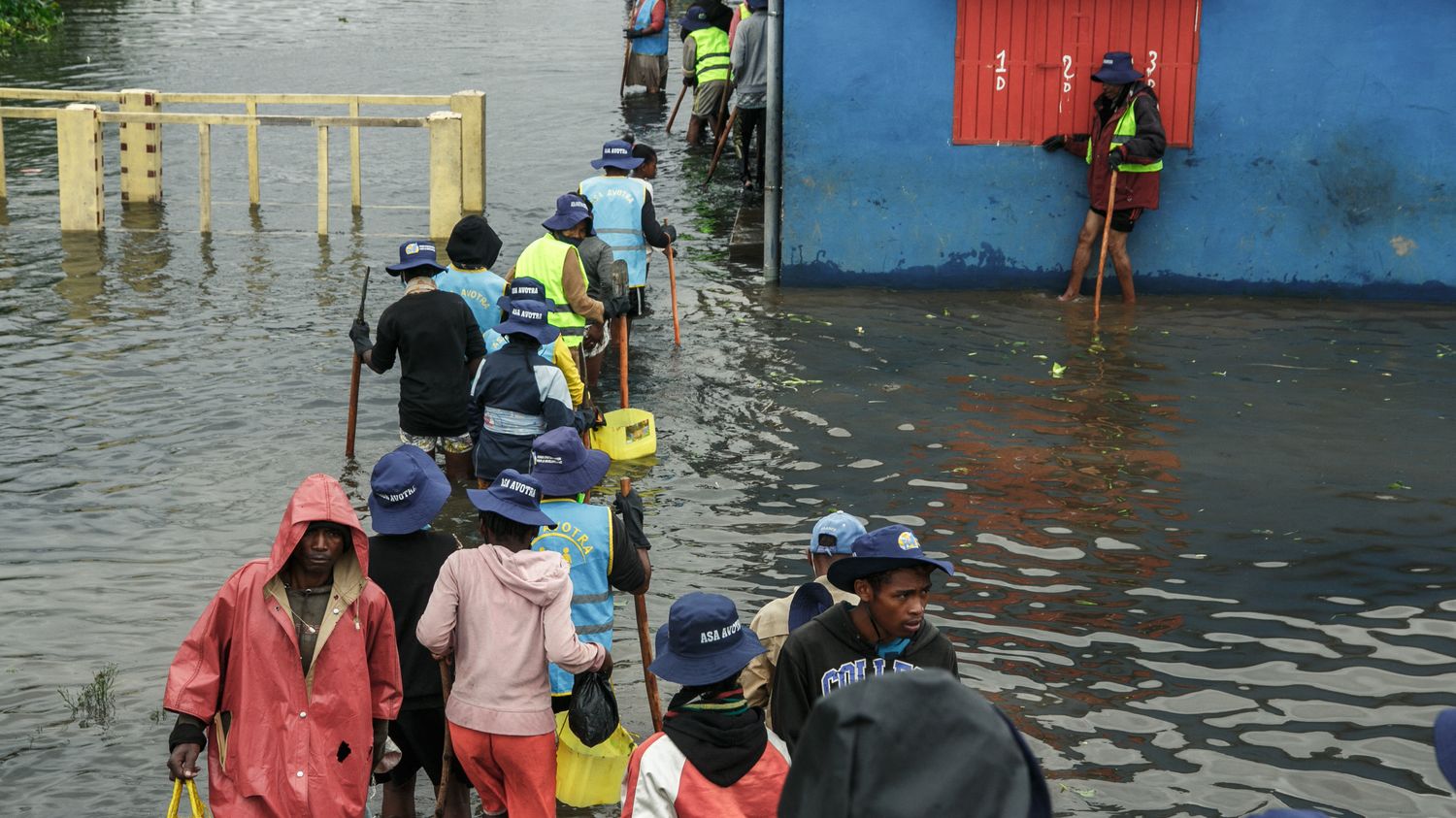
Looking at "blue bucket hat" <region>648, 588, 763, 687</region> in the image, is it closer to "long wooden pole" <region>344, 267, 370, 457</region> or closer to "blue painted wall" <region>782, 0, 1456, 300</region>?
"long wooden pole" <region>344, 267, 370, 457</region>

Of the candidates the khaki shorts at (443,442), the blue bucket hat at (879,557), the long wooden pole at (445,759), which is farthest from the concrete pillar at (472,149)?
the blue bucket hat at (879,557)

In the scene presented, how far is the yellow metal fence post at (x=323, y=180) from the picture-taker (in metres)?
16.4

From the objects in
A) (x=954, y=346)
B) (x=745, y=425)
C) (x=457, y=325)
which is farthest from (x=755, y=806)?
(x=954, y=346)

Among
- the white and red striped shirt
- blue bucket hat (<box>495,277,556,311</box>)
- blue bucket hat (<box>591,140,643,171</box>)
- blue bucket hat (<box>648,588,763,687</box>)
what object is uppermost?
blue bucket hat (<box>591,140,643,171</box>)

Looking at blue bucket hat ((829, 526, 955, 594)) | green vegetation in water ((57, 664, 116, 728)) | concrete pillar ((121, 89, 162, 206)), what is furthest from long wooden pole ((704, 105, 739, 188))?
blue bucket hat ((829, 526, 955, 594))

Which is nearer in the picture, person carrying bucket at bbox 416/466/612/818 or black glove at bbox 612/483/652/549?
person carrying bucket at bbox 416/466/612/818

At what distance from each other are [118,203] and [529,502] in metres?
13.9

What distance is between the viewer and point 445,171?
16.6m

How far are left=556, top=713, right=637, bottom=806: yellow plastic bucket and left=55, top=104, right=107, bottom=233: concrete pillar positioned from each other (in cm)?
1206

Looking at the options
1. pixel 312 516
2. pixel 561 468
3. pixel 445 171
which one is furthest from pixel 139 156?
pixel 312 516

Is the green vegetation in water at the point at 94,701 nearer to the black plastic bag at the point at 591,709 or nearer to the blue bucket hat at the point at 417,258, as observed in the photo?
the black plastic bag at the point at 591,709

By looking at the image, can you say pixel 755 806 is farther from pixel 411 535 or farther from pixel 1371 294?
pixel 1371 294

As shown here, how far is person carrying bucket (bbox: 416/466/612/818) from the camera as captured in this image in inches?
231

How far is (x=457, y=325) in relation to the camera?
9.62 meters
